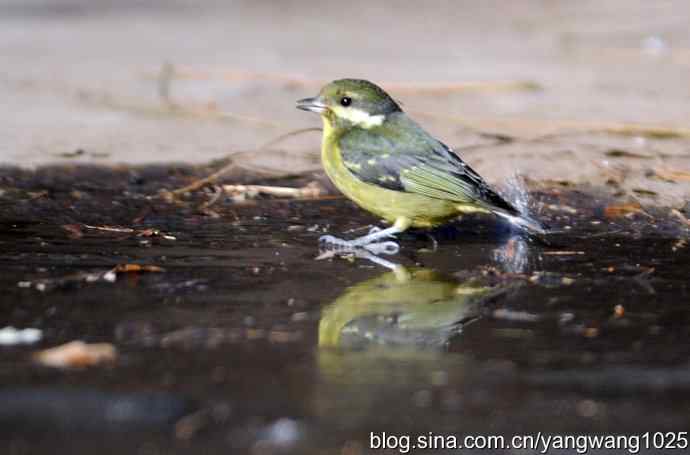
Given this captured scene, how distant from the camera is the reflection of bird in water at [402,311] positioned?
4051 millimetres

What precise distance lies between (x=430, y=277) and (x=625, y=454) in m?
1.82

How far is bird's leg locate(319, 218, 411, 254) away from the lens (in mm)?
5430

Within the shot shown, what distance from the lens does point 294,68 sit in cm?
1028

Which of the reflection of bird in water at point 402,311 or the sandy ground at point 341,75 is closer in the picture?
the reflection of bird in water at point 402,311

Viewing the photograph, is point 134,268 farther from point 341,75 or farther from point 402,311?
point 341,75

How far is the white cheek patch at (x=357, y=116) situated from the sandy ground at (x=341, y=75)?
1.38m

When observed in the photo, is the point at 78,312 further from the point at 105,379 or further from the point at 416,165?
the point at 416,165

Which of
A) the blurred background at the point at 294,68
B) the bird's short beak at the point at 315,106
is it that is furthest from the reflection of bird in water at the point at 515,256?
the blurred background at the point at 294,68

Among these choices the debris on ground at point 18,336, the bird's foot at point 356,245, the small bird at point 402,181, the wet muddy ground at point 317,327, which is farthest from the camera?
the small bird at point 402,181

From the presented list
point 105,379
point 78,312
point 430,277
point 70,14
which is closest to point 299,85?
point 70,14

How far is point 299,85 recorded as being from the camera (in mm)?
9648

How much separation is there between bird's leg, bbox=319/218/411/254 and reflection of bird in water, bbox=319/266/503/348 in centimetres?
43

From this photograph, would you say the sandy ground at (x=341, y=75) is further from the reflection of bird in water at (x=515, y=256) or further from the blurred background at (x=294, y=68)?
the reflection of bird in water at (x=515, y=256)

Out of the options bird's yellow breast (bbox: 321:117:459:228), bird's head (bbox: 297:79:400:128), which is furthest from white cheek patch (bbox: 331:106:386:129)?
bird's yellow breast (bbox: 321:117:459:228)
